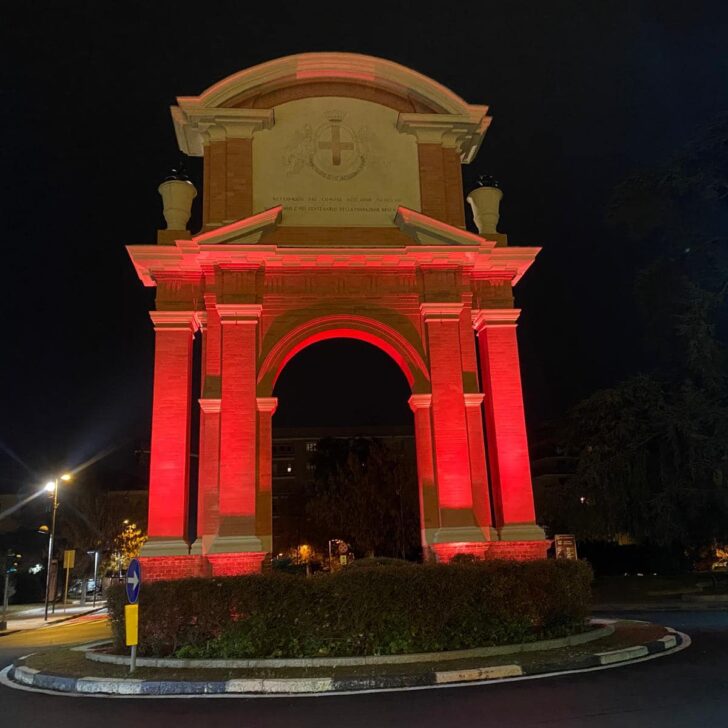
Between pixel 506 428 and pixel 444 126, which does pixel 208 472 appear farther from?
pixel 444 126

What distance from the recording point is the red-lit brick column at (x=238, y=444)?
14.9 m

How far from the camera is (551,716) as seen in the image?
22.6ft

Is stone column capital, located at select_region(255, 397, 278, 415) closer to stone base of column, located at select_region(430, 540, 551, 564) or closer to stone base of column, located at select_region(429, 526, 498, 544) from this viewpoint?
stone base of column, located at select_region(429, 526, 498, 544)

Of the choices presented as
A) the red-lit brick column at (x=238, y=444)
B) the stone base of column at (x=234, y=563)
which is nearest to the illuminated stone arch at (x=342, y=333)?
the red-lit brick column at (x=238, y=444)

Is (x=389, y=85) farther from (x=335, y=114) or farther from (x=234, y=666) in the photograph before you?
(x=234, y=666)

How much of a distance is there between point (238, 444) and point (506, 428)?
664cm

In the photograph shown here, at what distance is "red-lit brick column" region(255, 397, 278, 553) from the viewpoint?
52.2ft

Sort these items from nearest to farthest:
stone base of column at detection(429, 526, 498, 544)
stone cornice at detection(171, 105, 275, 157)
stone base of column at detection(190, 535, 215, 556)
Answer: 1. stone base of column at detection(190, 535, 215, 556)
2. stone base of column at detection(429, 526, 498, 544)
3. stone cornice at detection(171, 105, 275, 157)

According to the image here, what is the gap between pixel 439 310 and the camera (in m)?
17.3

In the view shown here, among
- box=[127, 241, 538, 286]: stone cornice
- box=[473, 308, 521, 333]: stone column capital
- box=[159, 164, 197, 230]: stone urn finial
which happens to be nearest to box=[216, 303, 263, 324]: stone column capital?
box=[127, 241, 538, 286]: stone cornice

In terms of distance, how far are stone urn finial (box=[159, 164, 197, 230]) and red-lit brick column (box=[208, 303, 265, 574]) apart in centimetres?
307

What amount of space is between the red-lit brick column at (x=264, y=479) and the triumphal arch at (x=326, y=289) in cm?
4

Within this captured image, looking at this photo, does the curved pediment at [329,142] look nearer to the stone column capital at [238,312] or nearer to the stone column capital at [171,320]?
the stone column capital at [238,312]

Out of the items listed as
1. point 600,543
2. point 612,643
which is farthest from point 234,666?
point 600,543
